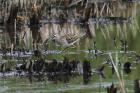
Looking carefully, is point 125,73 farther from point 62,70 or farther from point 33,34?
point 33,34

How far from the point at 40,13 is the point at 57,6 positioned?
1.52 meters

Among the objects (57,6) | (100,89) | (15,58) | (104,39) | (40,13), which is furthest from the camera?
(57,6)

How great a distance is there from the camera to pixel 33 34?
1305 cm

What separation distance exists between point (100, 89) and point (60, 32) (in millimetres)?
4606

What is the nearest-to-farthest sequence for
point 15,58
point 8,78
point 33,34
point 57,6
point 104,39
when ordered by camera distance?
point 8,78 → point 15,58 → point 104,39 → point 33,34 → point 57,6

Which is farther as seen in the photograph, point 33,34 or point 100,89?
point 33,34

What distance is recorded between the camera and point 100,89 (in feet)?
27.0

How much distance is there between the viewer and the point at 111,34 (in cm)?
1269

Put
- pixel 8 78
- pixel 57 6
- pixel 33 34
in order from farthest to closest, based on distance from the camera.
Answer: pixel 57 6 → pixel 33 34 → pixel 8 78

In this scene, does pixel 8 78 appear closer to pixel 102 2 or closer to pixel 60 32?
pixel 60 32

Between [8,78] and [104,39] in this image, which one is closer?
[8,78]

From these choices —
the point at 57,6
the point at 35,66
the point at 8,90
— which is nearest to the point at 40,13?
the point at 57,6

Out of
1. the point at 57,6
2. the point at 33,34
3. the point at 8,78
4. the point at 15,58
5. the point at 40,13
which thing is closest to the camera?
the point at 8,78

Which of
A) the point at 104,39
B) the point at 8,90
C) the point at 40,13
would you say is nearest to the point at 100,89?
the point at 8,90
